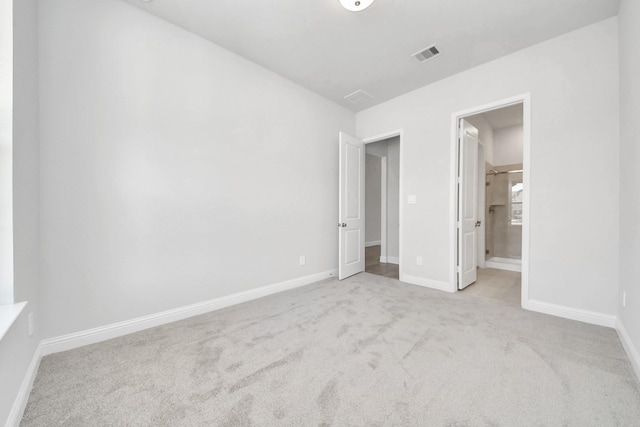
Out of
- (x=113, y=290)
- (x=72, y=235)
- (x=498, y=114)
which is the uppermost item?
(x=498, y=114)

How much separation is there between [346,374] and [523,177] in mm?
2677

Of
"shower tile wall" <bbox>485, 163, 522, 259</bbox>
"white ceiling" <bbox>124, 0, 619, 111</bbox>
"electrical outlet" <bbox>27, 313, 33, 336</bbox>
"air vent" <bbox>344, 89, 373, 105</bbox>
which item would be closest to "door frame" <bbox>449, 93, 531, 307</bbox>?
"white ceiling" <bbox>124, 0, 619, 111</bbox>

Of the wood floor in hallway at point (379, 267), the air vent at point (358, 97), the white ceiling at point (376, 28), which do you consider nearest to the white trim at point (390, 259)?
the wood floor in hallway at point (379, 267)

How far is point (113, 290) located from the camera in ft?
6.88

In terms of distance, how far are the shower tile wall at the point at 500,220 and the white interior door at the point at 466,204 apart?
185 centimetres

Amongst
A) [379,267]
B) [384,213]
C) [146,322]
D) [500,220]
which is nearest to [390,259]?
[379,267]

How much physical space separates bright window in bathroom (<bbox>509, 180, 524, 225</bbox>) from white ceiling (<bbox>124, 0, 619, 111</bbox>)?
3.43 m

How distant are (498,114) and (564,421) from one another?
15.7 feet

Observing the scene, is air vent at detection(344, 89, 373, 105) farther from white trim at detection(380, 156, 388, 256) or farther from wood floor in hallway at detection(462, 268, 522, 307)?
wood floor in hallway at detection(462, 268, 522, 307)

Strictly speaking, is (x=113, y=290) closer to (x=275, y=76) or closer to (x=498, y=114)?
(x=275, y=76)

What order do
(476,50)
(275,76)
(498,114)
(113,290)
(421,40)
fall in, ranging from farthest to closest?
(498,114) < (275,76) < (476,50) < (421,40) < (113,290)

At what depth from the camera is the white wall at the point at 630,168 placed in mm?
1720

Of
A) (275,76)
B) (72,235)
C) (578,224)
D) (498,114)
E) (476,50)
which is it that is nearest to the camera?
(72,235)

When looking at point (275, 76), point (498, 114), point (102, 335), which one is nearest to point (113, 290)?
point (102, 335)
